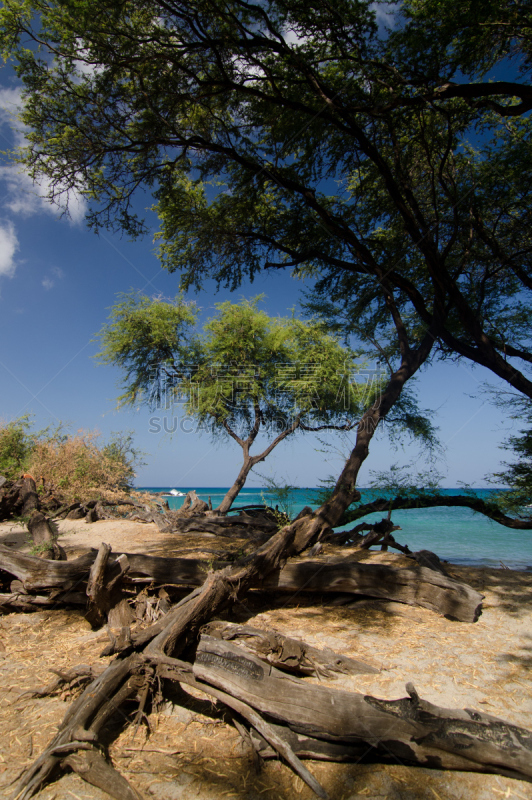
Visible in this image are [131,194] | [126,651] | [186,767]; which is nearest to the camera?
[186,767]

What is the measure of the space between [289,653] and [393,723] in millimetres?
1013

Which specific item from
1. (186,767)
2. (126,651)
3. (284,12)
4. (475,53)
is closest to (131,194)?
(284,12)

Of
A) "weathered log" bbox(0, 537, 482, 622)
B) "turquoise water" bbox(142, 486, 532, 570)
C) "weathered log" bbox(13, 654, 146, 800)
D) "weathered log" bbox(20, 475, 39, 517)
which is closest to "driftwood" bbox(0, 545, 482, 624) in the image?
"weathered log" bbox(0, 537, 482, 622)

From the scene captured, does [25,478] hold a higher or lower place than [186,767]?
higher

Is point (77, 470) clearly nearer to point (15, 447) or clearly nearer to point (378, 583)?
point (15, 447)

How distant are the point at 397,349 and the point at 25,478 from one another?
37.2 feet

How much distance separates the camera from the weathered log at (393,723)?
93.4 inches

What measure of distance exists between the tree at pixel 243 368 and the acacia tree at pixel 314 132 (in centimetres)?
572

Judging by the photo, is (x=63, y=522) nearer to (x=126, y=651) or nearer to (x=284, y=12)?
(x=126, y=651)

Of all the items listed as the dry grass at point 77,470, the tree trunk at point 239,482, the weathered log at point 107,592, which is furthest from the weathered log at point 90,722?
the dry grass at point 77,470

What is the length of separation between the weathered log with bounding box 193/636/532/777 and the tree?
39.8ft

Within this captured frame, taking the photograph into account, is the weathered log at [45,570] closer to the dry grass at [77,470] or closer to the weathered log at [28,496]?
the weathered log at [28,496]

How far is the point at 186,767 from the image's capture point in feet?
7.76

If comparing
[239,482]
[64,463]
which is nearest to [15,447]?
[64,463]
